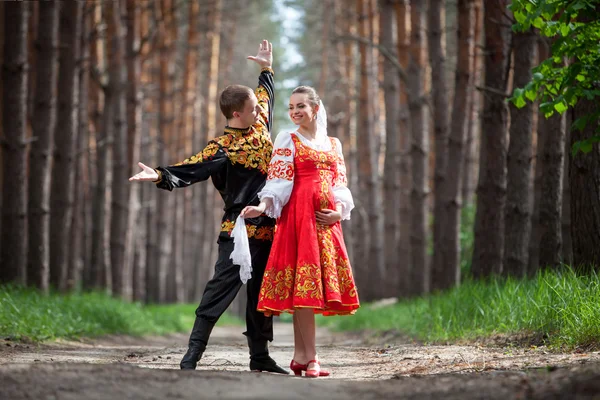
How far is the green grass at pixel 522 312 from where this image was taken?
6344 mm

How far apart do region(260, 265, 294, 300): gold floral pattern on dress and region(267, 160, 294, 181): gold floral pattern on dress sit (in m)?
0.66

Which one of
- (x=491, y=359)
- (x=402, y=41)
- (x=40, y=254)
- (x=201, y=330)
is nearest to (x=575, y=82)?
(x=491, y=359)

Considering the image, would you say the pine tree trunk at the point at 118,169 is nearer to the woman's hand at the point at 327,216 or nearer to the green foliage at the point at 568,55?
the woman's hand at the point at 327,216

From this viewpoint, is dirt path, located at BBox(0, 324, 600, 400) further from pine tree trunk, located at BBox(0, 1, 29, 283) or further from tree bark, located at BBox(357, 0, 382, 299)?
tree bark, located at BBox(357, 0, 382, 299)

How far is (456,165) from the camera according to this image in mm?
13812

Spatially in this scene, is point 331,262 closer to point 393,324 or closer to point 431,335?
point 431,335

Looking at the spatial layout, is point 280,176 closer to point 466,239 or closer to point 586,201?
point 586,201

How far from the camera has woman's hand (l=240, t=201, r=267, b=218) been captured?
5.88m

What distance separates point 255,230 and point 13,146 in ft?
22.1

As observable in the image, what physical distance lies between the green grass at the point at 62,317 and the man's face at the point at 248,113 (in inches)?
146

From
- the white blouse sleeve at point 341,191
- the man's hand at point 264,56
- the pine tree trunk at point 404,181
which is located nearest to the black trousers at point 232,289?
the white blouse sleeve at point 341,191

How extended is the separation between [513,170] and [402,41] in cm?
1056

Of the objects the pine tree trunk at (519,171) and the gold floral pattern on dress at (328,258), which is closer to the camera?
the gold floral pattern on dress at (328,258)

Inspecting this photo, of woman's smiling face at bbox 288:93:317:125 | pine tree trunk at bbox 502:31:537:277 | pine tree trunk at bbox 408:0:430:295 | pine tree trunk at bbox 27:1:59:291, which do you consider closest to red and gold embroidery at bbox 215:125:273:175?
woman's smiling face at bbox 288:93:317:125
